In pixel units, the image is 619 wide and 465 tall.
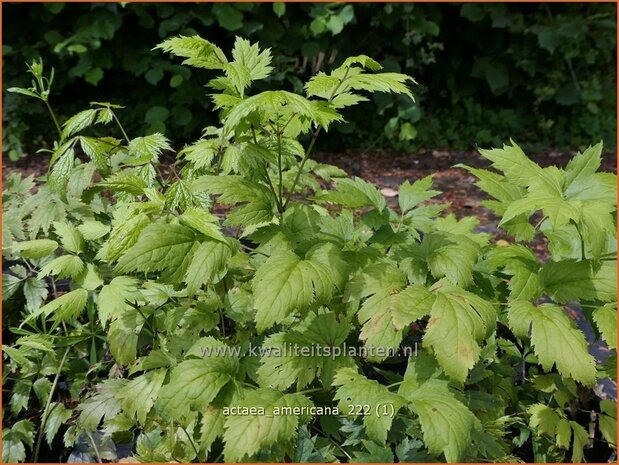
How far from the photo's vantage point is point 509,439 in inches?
69.1

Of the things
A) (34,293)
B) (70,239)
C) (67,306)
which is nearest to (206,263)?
(67,306)

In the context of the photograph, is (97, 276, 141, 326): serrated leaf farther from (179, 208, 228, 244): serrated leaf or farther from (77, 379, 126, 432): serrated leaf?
(179, 208, 228, 244): serrated leaf

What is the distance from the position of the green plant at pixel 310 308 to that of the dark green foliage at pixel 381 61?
321 centimetres

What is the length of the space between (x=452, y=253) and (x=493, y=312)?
0.20 meters

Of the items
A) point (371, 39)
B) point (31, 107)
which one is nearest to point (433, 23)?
point (371, 39)

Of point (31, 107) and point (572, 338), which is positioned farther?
point (31, 107)

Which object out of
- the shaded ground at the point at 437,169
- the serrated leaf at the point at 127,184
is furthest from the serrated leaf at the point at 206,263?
the shaded ground at the point at 437,169

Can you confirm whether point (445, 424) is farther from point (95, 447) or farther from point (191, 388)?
point (95, 447)

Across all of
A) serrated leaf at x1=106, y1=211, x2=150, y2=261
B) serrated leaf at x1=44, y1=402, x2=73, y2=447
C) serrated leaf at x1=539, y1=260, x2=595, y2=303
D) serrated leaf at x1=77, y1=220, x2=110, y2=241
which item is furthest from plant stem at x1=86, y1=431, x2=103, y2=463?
serrated leaf at x1=539, y1=260, x2=595, y2=303

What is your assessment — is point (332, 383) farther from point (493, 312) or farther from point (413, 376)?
point (493, 312)

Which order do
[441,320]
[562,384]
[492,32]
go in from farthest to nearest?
[492,32] < [562,384] < [441,320]

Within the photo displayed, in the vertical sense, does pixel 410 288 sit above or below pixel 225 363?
above

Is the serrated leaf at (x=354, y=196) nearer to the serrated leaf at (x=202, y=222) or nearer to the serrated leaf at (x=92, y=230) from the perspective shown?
the serrated leaf at (x=202, y=222)

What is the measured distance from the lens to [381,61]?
17.6ft
